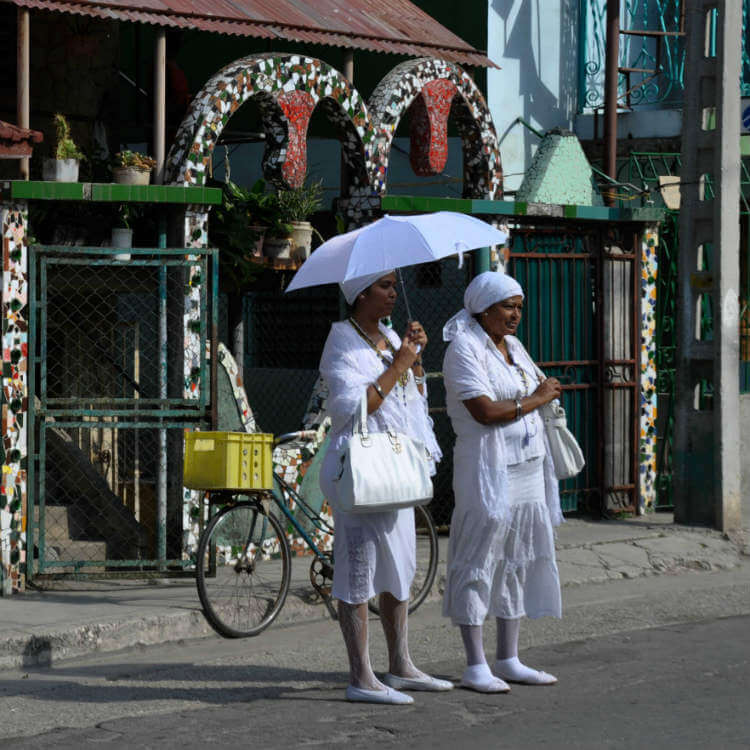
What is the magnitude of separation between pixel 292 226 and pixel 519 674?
4.59m

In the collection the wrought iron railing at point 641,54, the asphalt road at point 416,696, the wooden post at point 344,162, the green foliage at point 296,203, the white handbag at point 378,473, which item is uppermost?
the wrought iron railing at point 641,54

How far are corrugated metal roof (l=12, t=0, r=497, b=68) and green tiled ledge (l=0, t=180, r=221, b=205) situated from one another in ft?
3.67

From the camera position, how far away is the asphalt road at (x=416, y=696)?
6.00 meters

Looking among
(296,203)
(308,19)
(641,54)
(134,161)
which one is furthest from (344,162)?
(641,54)

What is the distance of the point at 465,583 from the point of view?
6766mm

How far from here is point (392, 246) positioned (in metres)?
6.62

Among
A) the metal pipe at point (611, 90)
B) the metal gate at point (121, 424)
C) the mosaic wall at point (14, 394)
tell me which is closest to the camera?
the mosaic wall at point (14, 394)

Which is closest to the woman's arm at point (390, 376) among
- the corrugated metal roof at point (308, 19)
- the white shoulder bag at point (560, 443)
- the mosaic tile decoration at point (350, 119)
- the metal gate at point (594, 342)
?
the white shoulder bag at point (560, 443)

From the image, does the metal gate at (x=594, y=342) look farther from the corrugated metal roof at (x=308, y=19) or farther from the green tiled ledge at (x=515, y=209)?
the corrugated metal roof at (x=308, y=19)

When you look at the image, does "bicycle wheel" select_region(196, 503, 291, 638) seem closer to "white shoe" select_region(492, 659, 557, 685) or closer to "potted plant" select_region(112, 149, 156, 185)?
"white shoe" select_region(492, 659, 557, 685)

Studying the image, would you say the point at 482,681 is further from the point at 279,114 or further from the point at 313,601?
the point at 279,114

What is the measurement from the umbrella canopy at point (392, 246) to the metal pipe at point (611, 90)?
7.65 metres

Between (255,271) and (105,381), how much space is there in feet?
8.94

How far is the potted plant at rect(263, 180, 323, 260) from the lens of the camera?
416 inches
